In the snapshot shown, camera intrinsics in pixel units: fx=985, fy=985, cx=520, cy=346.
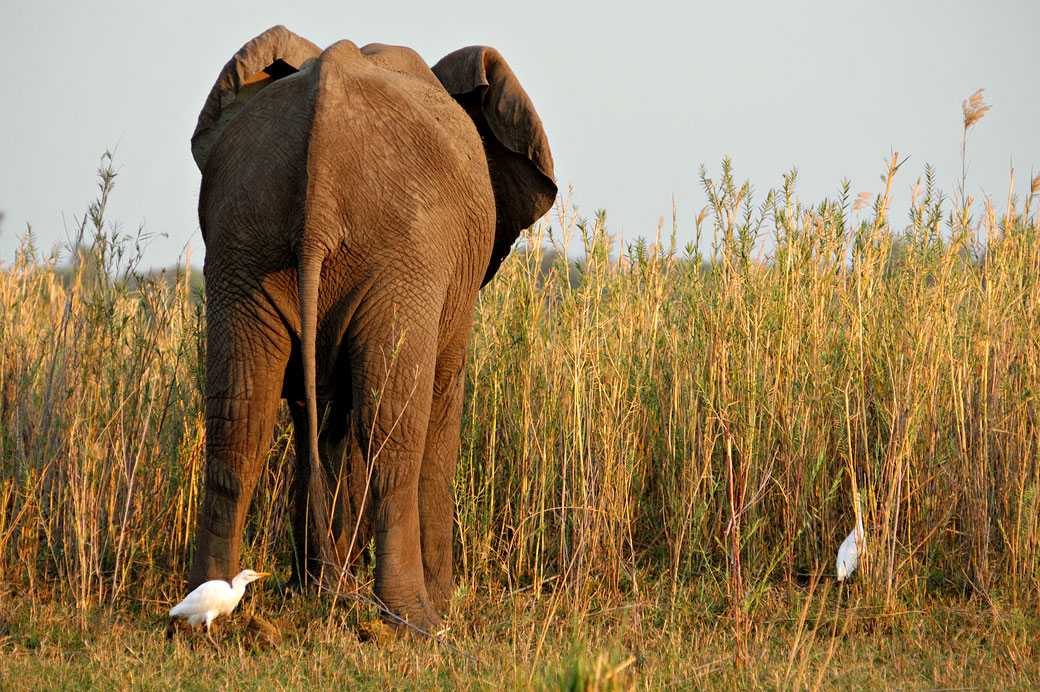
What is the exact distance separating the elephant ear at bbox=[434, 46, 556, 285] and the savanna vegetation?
2.09 ft

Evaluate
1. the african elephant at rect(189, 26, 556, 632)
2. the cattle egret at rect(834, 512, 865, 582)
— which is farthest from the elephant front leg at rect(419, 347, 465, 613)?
the cattle egret at rect(834, 512, 865, 582)

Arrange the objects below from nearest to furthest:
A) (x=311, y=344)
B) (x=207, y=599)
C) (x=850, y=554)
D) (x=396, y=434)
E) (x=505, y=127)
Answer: (x=311, y=344)
(x=207, y=599)
(x=396, y=434)
(x=505, y=127)
(x=850, y=554)

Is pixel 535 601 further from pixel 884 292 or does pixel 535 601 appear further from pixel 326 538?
pixel 884 292

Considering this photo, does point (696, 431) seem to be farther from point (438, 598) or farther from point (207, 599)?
point (207, 599)

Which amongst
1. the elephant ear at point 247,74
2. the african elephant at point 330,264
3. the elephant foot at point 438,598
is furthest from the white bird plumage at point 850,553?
the elephant ear at point 247,74

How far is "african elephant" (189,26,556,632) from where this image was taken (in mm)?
3596

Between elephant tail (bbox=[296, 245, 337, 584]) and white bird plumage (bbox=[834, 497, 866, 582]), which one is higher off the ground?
elephant tail (bbox=[296, 245, 337, 584])

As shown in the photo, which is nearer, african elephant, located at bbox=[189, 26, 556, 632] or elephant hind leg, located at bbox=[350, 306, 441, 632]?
african elephant, located at bbox=[189, 26, 556, 632]

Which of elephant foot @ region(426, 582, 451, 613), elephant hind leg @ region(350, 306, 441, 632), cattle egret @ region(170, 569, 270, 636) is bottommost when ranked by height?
elephant foot @ region(426, 582, 451, 613)

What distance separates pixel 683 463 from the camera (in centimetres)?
521

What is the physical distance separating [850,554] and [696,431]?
1.04m

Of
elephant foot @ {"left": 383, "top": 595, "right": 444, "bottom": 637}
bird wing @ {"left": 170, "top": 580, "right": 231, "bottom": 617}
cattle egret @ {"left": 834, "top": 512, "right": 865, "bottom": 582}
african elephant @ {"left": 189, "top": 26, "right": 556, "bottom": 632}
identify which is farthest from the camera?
cattle egret @ {"left": 834, "top": 512, "right": 865, "bottom": 582}

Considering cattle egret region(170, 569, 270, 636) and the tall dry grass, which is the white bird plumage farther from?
cattle egret region(170, 569, 270, 636)

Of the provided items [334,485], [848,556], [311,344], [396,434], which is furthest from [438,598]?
[848,556]
